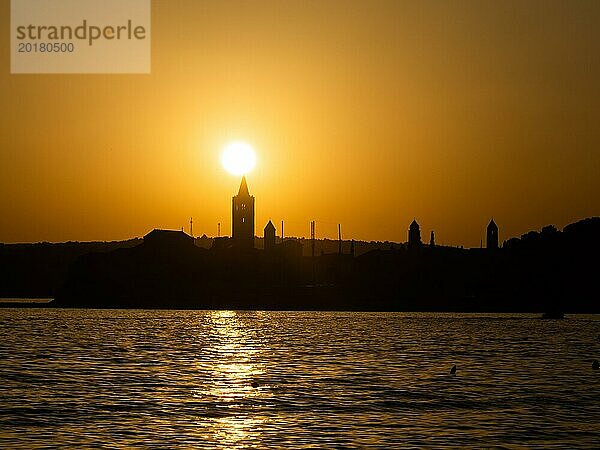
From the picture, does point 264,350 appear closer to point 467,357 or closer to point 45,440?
point 467,357

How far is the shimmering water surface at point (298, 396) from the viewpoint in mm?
45844

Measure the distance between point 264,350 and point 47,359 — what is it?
78.9ft

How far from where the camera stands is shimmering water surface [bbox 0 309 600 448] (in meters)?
45.8

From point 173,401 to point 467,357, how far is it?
46309 millimetres

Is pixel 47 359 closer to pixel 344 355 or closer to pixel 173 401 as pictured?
pixel 344 355

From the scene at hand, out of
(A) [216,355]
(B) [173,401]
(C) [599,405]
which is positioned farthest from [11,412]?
(A) [216,355]

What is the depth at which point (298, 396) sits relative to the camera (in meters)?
61.8

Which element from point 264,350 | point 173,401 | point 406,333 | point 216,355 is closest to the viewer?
point 173,401

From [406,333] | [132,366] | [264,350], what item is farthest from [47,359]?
[406,333]

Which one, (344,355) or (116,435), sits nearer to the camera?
(116,435)

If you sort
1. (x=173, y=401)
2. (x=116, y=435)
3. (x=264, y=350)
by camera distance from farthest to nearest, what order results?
(x=264, y=350) → (x=173, y=401) → (x=116, y=435)

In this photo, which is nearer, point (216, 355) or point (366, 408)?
point (366, 408)

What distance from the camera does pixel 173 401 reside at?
58.7 m

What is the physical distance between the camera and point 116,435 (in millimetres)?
45625
